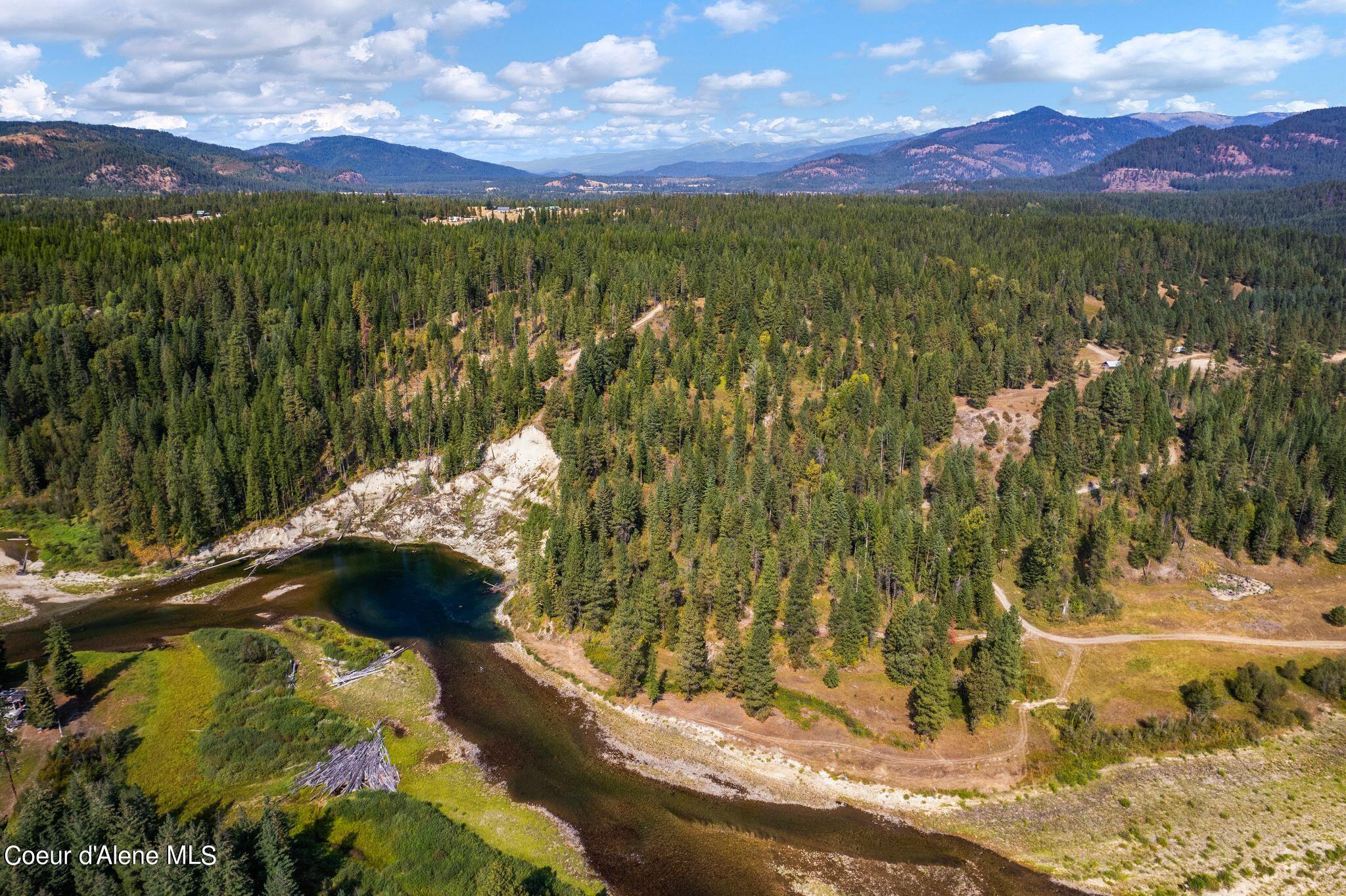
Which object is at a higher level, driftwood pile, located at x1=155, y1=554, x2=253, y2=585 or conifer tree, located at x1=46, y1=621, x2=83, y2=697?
conifer tree, located at x1=46, y1=621, x2=83, y2=697

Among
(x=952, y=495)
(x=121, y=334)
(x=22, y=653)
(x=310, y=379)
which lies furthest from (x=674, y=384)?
(x=121, y=334)

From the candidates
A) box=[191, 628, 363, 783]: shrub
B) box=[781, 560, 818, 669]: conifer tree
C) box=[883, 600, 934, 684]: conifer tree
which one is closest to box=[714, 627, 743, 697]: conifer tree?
box=[781, 560, 818, 669]: conifer tree

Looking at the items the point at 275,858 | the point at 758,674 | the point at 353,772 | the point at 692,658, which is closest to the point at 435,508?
the point at 353,772

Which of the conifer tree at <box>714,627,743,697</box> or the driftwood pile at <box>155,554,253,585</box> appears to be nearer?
the conifer tree at <box>714,627,743,697</box>

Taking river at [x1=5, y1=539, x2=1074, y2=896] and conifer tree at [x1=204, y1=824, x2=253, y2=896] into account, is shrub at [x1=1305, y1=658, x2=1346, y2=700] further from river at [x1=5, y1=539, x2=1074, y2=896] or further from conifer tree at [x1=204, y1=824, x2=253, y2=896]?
conifer tree at [x1=204, y1=824, x2=253, y2=896]

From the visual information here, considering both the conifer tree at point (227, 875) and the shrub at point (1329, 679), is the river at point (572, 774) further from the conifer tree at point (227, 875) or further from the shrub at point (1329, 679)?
the shrub at point (1329, 679)

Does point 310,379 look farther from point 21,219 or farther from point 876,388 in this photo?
point 21,219
